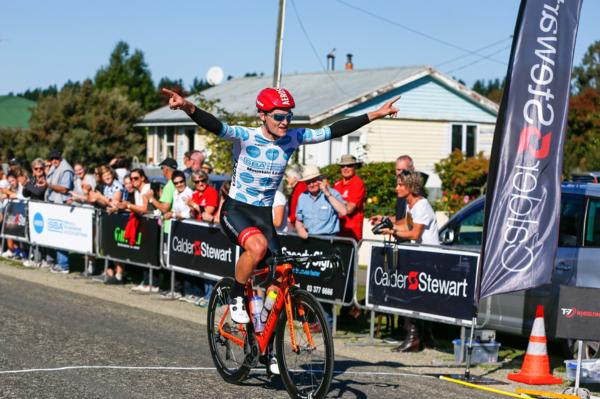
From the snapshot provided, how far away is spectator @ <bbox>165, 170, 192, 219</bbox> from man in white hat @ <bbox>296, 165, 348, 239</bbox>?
285 centimetres

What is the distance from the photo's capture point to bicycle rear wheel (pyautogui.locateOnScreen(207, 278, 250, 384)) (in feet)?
27.0

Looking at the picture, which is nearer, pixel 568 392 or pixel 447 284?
pixel 568 392

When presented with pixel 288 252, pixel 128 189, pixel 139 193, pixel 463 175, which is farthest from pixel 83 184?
pixel 463 175

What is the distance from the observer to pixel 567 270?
10.2 meters

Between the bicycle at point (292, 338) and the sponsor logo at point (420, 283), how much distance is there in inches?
112

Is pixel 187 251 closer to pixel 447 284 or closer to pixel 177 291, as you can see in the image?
pixel 177 291

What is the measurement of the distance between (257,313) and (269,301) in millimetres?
280

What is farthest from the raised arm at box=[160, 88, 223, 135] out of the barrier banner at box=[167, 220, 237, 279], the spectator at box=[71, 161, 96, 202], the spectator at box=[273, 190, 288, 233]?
the spectator at box=[71, 161, 96, 202]

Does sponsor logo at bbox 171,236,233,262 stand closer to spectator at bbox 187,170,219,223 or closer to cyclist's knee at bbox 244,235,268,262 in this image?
spectator at bbox 187,170,219,223

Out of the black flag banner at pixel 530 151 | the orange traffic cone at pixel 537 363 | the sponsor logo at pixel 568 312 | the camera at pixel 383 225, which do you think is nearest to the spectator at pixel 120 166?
the camera at pixel 383 225

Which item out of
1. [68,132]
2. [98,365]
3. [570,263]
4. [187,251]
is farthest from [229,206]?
[68,132]

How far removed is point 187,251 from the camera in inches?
570

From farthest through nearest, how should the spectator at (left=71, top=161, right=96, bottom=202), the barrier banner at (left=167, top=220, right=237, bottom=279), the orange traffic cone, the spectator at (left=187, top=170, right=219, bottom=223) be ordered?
the spectator at (left=71, top=161, right=96, bottom=202), the spectator at (left=187, top=170, right=219, bottom=223), the barrier banner at (left=167, top=220, right=237, bottom=279), the orange traffic cone

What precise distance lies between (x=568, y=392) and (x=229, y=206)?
328 centimetres
